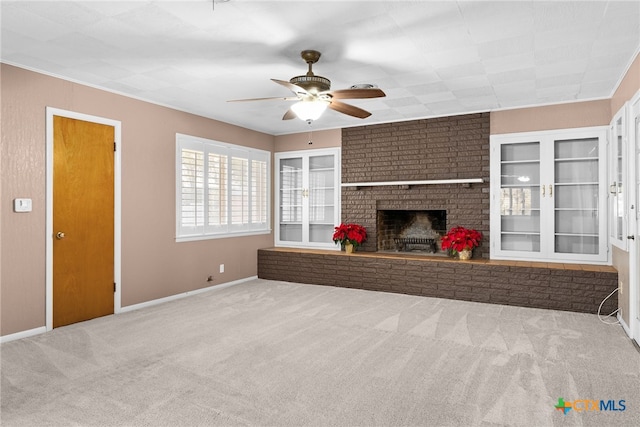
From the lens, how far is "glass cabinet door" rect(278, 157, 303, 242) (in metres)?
6.85

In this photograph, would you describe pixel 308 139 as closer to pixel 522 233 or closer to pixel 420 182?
pixel 420 182

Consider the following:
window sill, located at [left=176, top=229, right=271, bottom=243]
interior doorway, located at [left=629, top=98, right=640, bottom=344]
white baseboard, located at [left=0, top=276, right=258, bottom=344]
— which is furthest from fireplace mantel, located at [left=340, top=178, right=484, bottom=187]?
white baseboard, located at [left=0, top=276, right=258, bottom=344]

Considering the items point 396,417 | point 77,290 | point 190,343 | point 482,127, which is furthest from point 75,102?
point 482,127

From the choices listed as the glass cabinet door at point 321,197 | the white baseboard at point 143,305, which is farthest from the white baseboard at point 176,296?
the glass cabinet door at point 321,197

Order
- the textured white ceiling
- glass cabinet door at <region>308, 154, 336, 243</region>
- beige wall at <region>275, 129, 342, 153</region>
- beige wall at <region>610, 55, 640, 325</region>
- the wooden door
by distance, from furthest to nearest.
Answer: glass cabinet door at <region>308, 154, 336, 243</region>
beige wall at <region>275, 129, 342, 153</region>
the wooden door
beige wall at <region>610, 55, 640, 325</region>
the textured white ceiling

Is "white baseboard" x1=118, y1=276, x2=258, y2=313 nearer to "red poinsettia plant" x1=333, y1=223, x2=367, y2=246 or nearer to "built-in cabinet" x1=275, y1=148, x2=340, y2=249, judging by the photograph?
"built-in cabinet" x1=275, y1=148, x2=340, y2=249

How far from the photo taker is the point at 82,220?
4137 millimetres

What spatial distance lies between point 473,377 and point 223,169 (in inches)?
172

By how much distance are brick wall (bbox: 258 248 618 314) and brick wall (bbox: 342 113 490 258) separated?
0.55 meters

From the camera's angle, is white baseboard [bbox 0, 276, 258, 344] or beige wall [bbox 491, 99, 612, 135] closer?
white baseboard [bbox 0, 276, 258, 344]

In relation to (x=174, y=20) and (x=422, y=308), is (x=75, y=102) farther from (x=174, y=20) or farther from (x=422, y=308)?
(x=422, y=308)

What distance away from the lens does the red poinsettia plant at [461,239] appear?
5230mm

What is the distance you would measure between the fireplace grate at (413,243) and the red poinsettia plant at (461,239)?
2.35ft

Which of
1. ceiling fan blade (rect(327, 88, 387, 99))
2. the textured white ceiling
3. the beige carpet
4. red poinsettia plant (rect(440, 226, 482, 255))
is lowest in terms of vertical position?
the beige carpet
